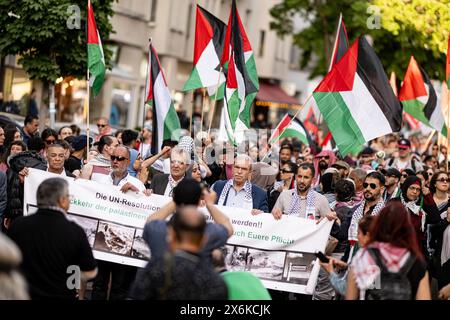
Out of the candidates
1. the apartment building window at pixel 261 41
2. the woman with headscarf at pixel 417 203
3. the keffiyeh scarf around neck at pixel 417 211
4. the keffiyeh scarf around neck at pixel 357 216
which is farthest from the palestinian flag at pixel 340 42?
the apartment building window at pixel 261 41

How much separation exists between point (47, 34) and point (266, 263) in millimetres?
10643

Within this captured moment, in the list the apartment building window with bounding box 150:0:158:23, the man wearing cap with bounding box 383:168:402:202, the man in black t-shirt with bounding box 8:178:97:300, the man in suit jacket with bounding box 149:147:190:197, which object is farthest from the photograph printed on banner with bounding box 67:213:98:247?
the apartment building window with bounding box 150:0:158:23

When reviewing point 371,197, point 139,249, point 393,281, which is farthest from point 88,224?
point 393,281

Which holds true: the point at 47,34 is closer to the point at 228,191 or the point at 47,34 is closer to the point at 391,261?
the point at 228,191

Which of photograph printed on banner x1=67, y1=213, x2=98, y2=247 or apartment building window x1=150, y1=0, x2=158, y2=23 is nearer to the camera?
photograph printed on banner x1=67, y1=213, x2=98, y2=247

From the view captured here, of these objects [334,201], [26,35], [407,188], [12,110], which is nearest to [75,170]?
[334,201]

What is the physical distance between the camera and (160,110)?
1277cm

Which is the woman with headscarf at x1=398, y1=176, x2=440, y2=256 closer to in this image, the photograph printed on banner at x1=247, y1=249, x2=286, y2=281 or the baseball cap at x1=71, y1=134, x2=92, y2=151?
the photograph printed on banner at x1=247, y1=249, x2=286, y2=281

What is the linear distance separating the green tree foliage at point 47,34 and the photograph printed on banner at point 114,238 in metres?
9.21

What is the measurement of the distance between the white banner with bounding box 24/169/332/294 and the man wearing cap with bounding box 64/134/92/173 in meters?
1.95

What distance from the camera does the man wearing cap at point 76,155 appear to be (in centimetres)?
1226

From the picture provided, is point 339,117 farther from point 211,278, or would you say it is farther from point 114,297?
point 211,278

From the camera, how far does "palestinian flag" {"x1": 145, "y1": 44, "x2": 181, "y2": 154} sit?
41.3 feet

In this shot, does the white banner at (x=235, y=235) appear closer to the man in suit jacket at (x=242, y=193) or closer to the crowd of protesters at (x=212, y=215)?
the crowd of protesters at (x=212, y=215)
